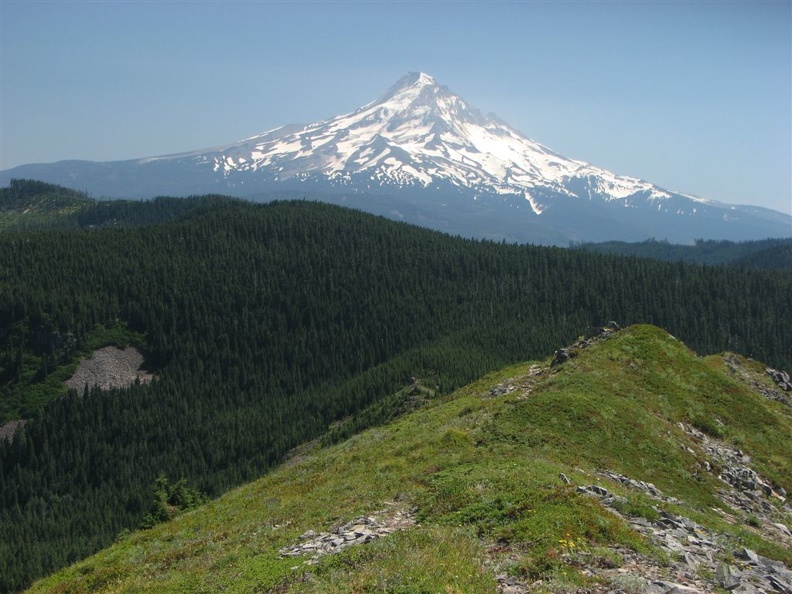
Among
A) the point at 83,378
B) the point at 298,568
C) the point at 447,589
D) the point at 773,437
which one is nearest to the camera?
the point at 447,589

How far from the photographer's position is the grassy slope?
20484mm

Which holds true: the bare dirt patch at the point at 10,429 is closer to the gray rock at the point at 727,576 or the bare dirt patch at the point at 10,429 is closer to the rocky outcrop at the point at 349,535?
the rocky outcrop at the point at 349,535

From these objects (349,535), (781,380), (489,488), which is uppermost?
(489,488)

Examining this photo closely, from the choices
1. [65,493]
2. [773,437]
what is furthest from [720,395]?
[65,493]

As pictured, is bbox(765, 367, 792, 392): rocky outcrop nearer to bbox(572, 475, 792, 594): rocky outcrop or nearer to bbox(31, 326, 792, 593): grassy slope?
bbox(31, 326, 792, 593): grassy slope

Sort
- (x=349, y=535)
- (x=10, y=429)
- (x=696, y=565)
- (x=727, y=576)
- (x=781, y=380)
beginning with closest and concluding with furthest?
(x=727, y=576) → (x=696, y=565) → (x=349, y=535) → (x=781, y=380) → (x=10, y=429)

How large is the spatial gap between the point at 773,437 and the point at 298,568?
3615 cm

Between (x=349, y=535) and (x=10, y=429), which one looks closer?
(x=349, y=535)

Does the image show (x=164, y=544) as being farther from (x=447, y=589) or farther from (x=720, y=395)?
(x=720, y=395)

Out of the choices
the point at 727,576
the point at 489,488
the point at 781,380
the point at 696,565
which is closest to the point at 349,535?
the point at 489,488

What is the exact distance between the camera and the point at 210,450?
151m

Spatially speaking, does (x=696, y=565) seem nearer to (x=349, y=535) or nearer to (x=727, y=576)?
(x=727, y=576)

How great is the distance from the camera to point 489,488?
2675 centimetres

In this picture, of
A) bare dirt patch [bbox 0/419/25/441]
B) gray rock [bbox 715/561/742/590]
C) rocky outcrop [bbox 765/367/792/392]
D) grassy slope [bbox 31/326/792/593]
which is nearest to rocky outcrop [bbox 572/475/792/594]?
gray rock [bbox 715/561/742/590]
